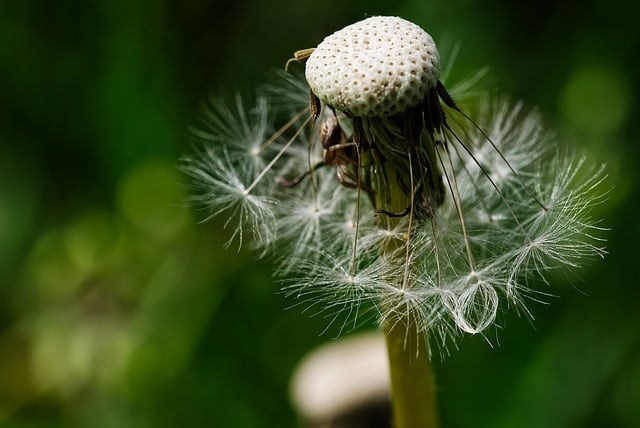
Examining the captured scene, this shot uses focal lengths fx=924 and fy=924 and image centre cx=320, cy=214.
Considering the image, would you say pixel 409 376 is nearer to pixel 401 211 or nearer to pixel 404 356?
pixel 404 356

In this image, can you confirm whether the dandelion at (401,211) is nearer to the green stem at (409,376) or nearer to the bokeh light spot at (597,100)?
the green stem at (409,376)

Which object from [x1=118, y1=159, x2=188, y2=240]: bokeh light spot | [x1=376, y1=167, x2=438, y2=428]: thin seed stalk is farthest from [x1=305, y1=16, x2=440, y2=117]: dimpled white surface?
[x1=118, y1=159, x2=188, y2=240]: bokeh light spot

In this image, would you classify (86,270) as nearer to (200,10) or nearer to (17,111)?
(17,111)

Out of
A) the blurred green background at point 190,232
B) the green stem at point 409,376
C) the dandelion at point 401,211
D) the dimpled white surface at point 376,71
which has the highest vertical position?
the dimpled white surface at point 376,71

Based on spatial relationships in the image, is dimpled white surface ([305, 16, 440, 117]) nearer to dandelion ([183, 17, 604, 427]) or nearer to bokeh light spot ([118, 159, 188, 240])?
dandelion ([183, 17, 604, 427])

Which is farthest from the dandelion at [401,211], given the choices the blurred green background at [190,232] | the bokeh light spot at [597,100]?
the bokeh light spot at [597,100]

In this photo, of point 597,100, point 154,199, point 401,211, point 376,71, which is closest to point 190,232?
point 154,199

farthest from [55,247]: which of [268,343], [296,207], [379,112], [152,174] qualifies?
[379,112]
